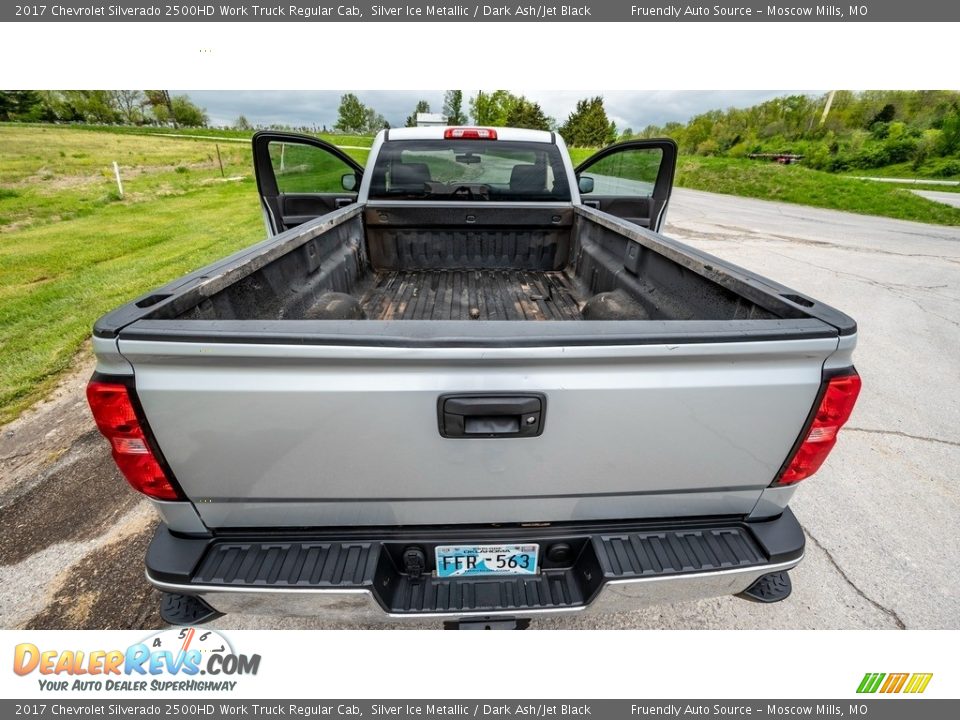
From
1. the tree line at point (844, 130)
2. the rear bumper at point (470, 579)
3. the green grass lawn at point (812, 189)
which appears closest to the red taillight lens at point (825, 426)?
the rear bumper at point (470, 579)

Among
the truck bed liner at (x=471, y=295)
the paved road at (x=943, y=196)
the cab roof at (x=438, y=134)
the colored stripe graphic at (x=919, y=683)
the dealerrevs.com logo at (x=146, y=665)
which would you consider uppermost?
the cab roof at (x=438, y=134)

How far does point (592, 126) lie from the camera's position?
146 feet

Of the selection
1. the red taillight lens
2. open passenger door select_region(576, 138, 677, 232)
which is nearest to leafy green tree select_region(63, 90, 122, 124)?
open passenger door select_region(576, 138, 677, 232)

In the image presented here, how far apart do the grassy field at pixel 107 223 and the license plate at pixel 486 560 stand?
4.10 m

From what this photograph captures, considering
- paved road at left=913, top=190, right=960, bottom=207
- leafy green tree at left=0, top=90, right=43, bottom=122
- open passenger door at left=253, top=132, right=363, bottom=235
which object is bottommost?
paved road at left=913, top=190, right=960, bottom=207

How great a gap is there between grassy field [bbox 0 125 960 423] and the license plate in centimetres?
410

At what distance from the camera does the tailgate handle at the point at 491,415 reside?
1.27 metres

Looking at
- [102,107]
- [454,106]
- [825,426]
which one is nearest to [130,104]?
[102,107]

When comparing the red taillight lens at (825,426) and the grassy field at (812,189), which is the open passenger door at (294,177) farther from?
the grassy field at (812,189)

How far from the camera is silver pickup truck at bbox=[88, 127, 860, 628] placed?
124 centimetres

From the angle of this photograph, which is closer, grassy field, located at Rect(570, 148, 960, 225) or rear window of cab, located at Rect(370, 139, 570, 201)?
rear window of cab, located at Rect(370, 139, 570, 201)

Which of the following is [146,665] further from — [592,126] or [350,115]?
[350,115]

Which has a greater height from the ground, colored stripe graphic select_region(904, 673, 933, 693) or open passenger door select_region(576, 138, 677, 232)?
open passenger door select_region(576, 138, 677, 232)

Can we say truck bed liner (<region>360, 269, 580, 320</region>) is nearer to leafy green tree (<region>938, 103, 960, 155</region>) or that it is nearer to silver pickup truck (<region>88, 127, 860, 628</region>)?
silver pickup truck (<region>88, 127, 860, 628</region>)
